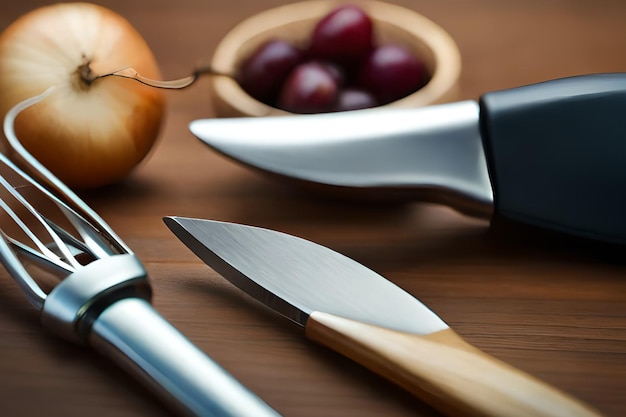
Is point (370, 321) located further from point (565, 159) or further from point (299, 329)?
point (565, 159)

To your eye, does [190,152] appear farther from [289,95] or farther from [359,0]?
[359,0]

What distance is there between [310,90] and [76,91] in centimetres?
17

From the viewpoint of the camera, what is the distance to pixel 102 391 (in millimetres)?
426

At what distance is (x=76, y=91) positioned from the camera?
532 millimetres

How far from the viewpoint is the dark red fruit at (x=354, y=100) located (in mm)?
602

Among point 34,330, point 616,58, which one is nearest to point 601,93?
point 616,58

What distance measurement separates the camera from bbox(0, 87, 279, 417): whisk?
1.25ft

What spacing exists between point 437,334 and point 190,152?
0.95 feet

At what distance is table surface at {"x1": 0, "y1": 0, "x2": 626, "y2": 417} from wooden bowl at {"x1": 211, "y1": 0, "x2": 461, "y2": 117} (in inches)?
2.2

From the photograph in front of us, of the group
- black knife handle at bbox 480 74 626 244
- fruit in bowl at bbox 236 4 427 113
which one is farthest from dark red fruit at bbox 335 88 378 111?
black knife handle at bbox 480 74 626 244

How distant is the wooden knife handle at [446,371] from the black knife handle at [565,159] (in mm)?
120

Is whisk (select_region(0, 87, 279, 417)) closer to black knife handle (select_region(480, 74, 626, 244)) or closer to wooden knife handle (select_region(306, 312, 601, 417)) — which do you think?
wooden knife handle (select_region(306, 312, 601, 417))

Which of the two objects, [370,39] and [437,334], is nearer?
[437,334]

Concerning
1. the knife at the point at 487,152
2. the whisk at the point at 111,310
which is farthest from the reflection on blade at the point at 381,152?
the whisk at the point at 111,310
